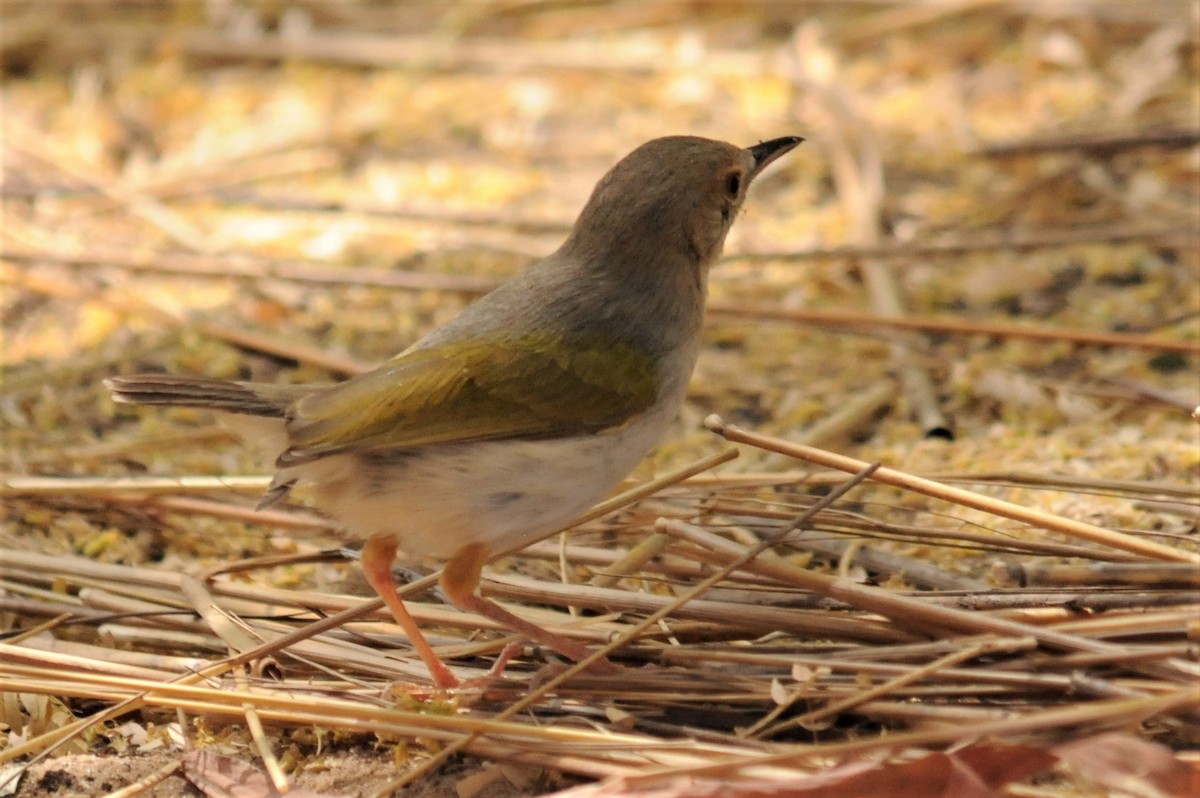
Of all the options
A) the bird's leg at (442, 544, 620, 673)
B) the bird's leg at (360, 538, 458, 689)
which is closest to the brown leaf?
the bird's leg at (442, 544, 620, 673)

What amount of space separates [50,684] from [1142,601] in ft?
6.83

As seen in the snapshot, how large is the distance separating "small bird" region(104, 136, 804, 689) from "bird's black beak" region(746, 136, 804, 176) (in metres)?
0.35

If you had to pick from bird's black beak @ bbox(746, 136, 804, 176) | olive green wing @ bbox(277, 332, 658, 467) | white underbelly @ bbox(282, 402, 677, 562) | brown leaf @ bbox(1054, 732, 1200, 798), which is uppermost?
bird's black beak @ bbox(746, 136, 804, 176)

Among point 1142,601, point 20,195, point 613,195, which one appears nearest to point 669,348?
point 613,195

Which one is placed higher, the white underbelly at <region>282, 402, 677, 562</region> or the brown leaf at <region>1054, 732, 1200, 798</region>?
the white underbelly at <region>282, 402, 677, 562</region>

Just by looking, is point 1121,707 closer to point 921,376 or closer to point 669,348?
point 669,348

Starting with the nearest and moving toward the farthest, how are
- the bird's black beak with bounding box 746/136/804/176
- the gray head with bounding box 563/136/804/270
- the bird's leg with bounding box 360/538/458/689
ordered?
the bird's leg with bounding box 360/538/458/689 → the gray head with bounding box 563/136/804/270 → the bird's black beak with bounding box 746/136/804/176

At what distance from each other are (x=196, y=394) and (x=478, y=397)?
56cm

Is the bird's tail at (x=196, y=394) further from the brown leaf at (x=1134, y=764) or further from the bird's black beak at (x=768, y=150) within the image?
the brown leaf at (x=1134, y=764)

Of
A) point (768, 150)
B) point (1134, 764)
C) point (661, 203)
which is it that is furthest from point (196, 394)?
point (1134, 764)

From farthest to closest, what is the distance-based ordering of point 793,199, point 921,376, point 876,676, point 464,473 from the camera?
point 793,199 → point 921,376 → point 464,473 → point 876,676

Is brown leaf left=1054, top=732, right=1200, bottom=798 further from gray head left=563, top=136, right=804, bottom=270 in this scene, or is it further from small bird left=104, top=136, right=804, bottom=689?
gray head left=563, top=136, right=804, bottom=270

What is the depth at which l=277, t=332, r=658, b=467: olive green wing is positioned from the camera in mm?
2750

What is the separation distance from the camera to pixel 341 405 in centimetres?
279
